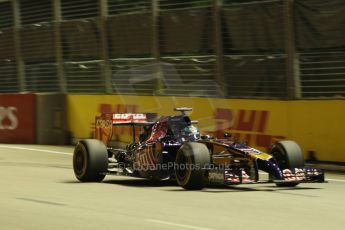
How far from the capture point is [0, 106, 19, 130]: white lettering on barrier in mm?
25281

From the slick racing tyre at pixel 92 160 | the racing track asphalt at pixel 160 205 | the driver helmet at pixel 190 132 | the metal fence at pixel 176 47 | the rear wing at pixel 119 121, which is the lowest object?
the racing track asphalt at pixel 160 205

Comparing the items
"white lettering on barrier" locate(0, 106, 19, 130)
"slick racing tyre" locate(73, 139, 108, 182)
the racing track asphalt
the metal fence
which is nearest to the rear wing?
"slick racing tyre" locate(73, 139, 108, 182)

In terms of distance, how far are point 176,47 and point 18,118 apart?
6274 mm

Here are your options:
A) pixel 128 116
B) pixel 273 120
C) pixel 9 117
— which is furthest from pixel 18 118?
pixel 128 116

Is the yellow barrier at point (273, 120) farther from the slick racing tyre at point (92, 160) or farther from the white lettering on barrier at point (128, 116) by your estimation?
the slick racing tyre at point (92, 160)

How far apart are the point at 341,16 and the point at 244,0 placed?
3411 mm

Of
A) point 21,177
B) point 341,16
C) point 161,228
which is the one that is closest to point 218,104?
point 341,16

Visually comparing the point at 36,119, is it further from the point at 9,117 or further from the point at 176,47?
the point at 176,47

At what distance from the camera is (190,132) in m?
13.1

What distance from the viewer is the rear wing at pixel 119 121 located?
1430 centimetres

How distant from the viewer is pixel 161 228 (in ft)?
27.8

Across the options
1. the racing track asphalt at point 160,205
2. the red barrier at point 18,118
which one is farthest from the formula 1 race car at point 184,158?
the red barrier at point 18,118

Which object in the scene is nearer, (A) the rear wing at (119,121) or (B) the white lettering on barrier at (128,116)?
(A) the rear wing at (119,121)

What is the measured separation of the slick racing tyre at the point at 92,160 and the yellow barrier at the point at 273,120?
62.4 inches
